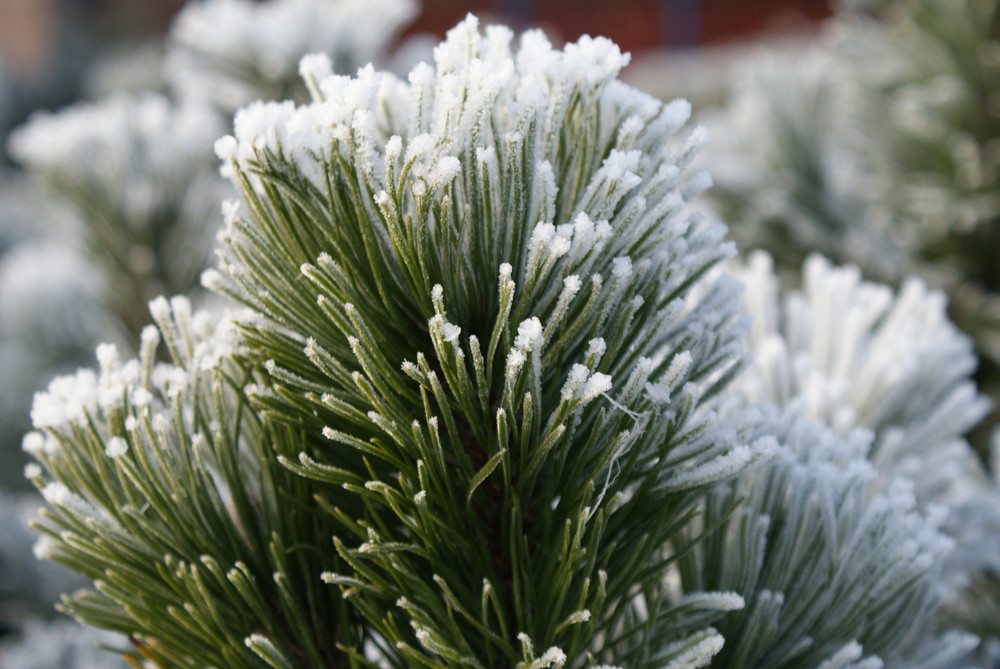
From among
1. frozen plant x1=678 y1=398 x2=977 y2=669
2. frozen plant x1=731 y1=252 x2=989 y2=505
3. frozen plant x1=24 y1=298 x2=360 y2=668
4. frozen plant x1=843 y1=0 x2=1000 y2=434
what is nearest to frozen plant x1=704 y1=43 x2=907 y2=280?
frozen plant x1=843 y1=0 x2=1000 y2=434

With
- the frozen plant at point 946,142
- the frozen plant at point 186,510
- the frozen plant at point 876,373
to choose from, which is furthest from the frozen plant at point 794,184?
the frozen plant at point 186,510

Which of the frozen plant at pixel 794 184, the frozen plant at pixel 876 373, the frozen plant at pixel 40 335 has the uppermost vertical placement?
the frozen plant at pixel 794 184

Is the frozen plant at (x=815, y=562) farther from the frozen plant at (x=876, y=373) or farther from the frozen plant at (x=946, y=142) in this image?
the frozen plant at (x=946, y=142)

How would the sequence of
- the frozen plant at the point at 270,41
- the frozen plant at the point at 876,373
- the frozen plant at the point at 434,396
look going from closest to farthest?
the frozen plant at the point at 434,396 < the frozen plant at the point at 876,373 < the frozen plant at the point at 270,41

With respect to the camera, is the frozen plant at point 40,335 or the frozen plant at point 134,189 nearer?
the frozen plant at point 134,189

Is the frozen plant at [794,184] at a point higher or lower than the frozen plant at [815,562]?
higher

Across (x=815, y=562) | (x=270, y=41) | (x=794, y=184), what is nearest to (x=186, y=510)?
(x=815, y=562)

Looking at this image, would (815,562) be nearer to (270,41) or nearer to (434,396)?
(434,396)
